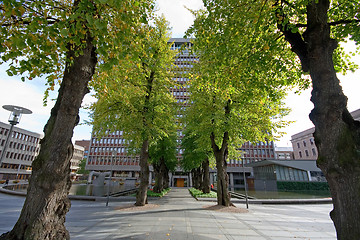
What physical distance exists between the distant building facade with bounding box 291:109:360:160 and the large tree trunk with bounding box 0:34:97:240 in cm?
6630

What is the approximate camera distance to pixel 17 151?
182 feet

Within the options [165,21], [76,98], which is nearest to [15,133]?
[165,21]

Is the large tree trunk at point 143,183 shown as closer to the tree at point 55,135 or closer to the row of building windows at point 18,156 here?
the tree at point 55,135

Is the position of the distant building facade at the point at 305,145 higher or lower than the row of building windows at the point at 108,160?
higher

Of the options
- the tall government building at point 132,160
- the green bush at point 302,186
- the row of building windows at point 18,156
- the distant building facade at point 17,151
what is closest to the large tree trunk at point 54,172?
the green bush at point 302,186

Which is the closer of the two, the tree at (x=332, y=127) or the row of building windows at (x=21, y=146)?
the tree at (x=332, y=127)

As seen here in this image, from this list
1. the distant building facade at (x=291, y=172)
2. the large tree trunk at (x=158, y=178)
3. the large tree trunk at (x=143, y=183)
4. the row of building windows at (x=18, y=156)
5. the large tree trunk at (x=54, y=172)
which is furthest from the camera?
the row of building windows at (x=18, y=156)

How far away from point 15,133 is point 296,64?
74553 millimetres

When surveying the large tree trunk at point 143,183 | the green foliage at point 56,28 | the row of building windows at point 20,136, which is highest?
the row of building windows at point 20,136

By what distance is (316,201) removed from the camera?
15.3 m

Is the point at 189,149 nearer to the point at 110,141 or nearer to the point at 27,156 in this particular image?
the point at 110,141

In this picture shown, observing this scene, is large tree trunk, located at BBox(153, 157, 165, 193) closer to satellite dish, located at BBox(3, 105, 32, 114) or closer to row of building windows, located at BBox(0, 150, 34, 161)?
satellite dish, located at BBox(3, 105, 32, 114)

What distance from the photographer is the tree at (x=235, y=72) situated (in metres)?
5.98

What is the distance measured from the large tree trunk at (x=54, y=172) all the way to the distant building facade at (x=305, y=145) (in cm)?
6630
